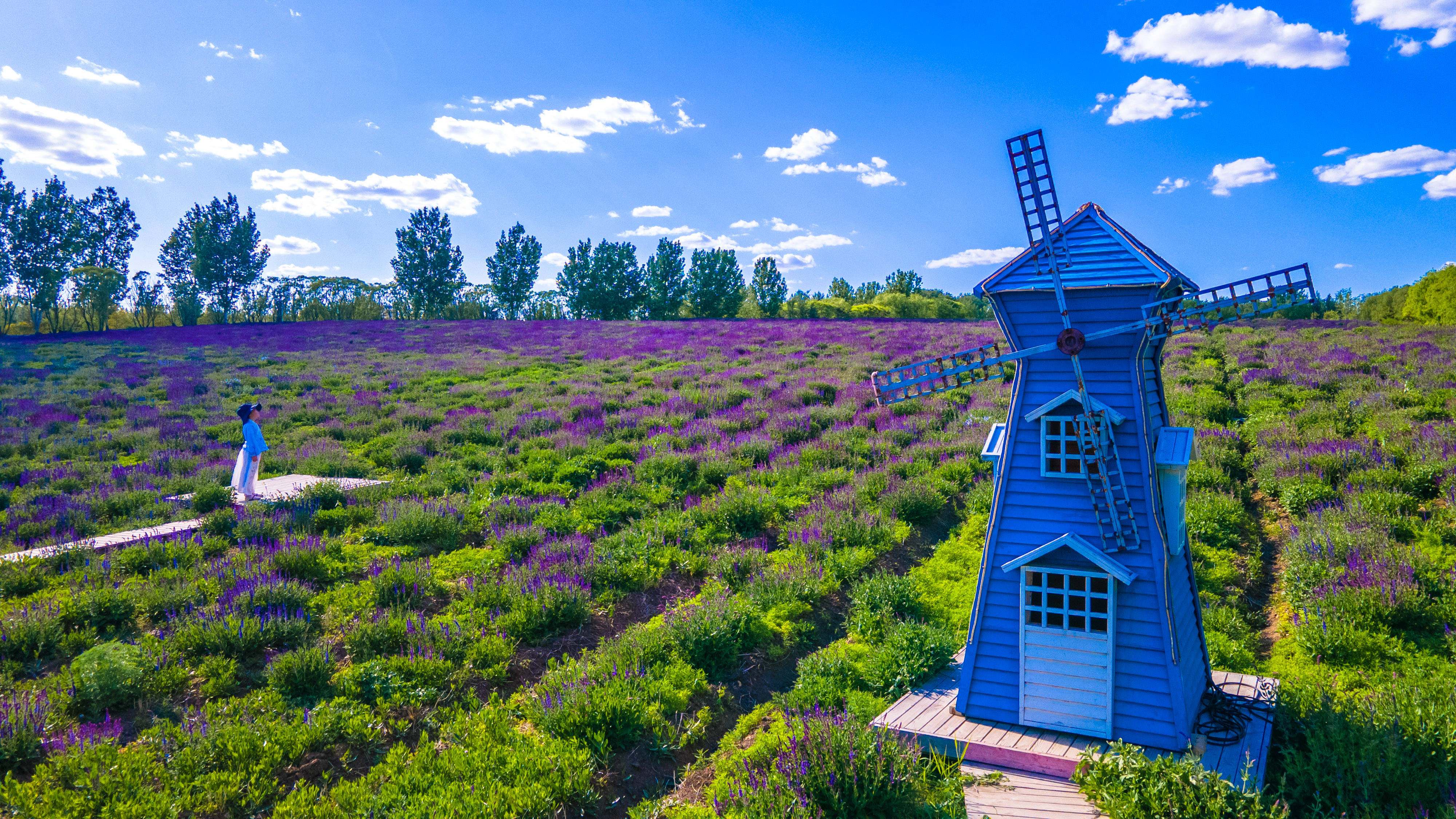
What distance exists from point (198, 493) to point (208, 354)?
2707 cm

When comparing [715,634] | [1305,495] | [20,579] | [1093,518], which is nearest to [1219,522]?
[1305,495]

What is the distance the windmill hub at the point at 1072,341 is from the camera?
6.17 meters

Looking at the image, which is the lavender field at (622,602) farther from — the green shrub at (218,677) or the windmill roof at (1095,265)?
the windmill roof at (1095,265)

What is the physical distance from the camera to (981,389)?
73.9ft

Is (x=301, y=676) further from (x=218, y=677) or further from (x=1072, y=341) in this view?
(x=1072, y=341)

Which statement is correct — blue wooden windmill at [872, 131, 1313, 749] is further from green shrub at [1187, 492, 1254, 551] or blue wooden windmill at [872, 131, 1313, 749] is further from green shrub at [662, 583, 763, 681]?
green shrub at [1187, 492, 1254, 551]

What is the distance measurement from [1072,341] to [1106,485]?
4.50ft

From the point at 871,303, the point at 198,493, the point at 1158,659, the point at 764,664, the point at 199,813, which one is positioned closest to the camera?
the point at 199,813

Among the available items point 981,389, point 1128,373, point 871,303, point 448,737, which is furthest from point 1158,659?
point 871,303

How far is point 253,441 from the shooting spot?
41.3 ft

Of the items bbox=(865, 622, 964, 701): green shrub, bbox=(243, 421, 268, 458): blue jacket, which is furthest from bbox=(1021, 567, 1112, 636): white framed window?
bbox=(243, 421, 268, 458): blue jacket

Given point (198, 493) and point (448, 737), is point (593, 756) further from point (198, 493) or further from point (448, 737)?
point (198, 493)

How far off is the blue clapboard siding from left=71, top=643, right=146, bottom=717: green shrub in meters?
8.48

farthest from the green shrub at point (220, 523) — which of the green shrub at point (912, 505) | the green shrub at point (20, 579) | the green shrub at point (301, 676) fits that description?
the green shrub at point (912, 505)
